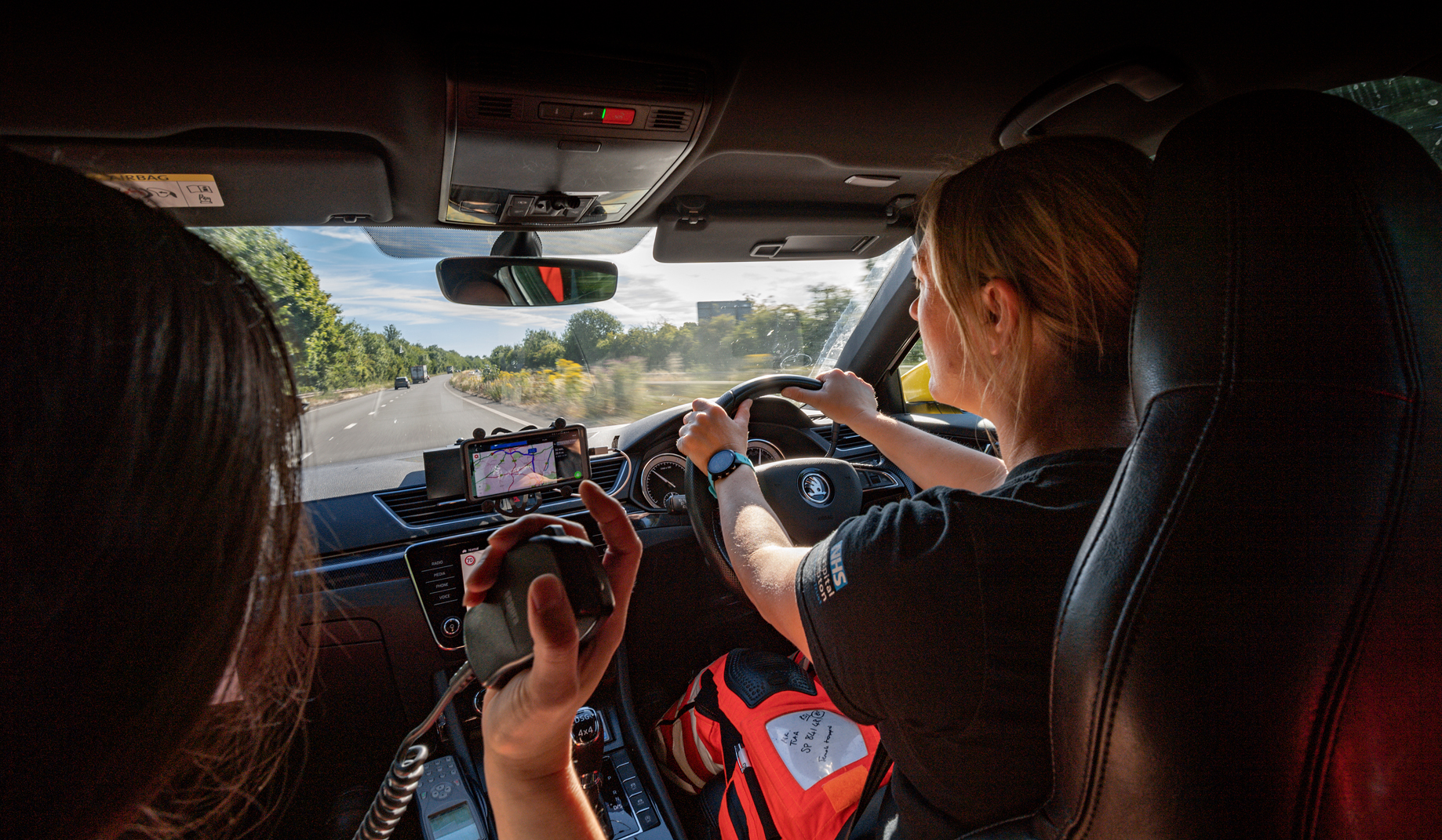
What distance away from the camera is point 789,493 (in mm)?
2342

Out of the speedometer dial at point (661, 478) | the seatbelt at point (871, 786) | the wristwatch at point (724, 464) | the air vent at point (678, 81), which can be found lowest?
the seatbelt at point (871, 786)

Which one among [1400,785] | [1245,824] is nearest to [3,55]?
[1245,824]

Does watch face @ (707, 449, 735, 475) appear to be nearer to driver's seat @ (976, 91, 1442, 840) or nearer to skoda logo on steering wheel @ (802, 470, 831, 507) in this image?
skoda logo on steering wheel @ (802, 470, 831, 507)

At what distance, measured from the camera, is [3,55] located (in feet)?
4.38

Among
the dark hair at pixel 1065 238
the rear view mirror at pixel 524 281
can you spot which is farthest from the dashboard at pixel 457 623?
the dark hair at pixel 1065 238

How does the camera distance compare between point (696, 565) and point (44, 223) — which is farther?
point (696, 565)

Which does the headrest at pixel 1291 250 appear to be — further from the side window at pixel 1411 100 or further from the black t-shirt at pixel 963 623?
the side window at pixel 1411 100

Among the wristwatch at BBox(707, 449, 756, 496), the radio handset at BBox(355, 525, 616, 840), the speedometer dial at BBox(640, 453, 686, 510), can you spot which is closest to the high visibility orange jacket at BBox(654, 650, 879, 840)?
the wristwatch at BBox(707, 449, 756, 496)

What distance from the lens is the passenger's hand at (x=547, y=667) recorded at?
72cm

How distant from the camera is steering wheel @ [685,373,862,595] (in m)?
2.10

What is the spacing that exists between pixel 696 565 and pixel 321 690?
1499 mm

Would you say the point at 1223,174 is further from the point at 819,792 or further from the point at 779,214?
the point at 779,214

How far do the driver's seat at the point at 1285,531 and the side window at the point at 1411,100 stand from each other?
151cm

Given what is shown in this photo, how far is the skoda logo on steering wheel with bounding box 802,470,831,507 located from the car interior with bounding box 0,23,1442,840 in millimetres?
59
